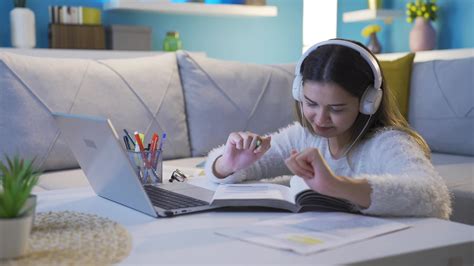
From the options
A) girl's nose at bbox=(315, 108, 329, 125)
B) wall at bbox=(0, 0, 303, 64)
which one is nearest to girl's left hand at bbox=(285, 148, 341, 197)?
girl's nose at bbox=(315, 108, 329, 125)

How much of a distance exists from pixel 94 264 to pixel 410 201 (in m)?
0.55

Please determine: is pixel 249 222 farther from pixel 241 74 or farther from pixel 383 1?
pixel 383 1

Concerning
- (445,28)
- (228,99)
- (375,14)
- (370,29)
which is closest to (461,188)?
(228,99)

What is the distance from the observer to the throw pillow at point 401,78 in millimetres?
2797

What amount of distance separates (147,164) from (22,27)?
7.49ft

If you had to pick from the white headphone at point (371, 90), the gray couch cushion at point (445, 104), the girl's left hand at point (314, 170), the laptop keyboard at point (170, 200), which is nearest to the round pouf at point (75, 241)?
the laptop keyboard at point (170, 200)

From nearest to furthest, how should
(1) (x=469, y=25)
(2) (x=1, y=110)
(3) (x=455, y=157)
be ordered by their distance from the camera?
(2) (x=1, y=110) < (3) (x=455, y=157) < (1) (x=469, y=25)

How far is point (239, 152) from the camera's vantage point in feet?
4.58

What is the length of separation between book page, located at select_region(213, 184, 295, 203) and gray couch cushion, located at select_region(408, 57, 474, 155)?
62.8 inches

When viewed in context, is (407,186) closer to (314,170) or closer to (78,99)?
(314,170)

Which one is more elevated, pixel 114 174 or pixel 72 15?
pixel 72 15

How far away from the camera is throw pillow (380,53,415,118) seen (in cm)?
280

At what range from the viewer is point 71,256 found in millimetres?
794

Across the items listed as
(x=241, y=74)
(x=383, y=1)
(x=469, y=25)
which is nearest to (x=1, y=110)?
(x=241, y=74)
